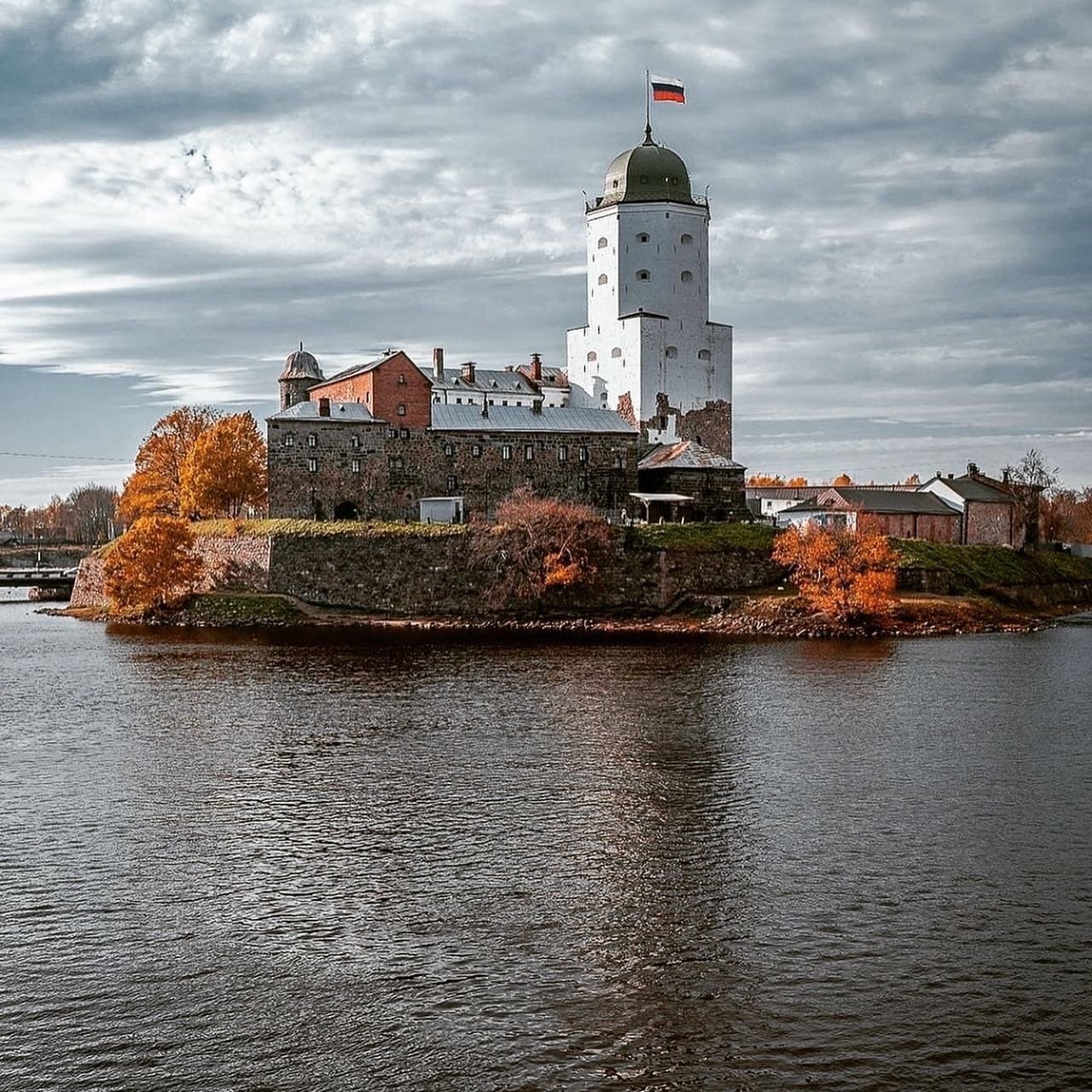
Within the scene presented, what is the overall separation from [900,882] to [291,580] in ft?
124

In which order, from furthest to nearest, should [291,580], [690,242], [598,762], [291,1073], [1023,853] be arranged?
1. [690,242]
2. [291,580]
3. [598,762]
4. [1023,853]
5. [291,1073]

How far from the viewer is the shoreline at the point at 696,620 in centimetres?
4456

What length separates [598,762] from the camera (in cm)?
2180

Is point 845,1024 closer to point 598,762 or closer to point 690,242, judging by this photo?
point 598,762

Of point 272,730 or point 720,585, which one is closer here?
point 272,730

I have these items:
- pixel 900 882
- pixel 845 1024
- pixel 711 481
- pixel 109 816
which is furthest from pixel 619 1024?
pixel 711 481

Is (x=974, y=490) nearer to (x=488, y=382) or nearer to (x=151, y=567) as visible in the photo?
(x=488, y=382)

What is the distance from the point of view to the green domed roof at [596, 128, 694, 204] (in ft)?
222

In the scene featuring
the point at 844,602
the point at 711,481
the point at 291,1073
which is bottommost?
the point at 291,1073

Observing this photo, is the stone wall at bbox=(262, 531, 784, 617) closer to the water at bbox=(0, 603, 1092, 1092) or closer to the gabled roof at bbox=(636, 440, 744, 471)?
the gabled roof at bbox=(636, 440, 744, 471)

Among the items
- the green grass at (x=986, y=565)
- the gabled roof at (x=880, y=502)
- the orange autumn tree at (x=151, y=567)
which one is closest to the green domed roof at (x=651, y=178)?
the gabled roof at (x=880, y=502)

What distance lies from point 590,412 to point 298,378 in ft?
47.6

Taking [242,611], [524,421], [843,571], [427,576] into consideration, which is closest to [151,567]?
[242,611]

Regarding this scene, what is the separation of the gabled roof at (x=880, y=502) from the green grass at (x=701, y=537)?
22.1 ft
